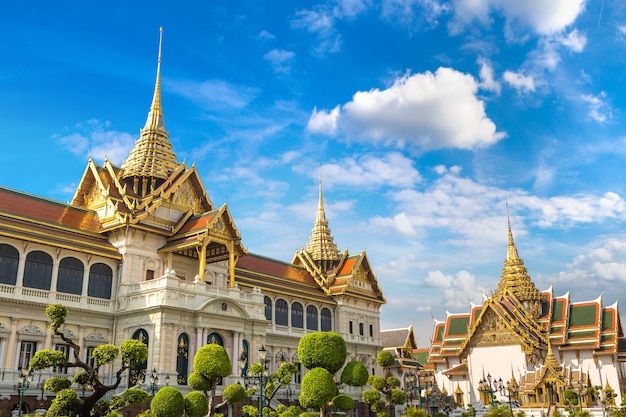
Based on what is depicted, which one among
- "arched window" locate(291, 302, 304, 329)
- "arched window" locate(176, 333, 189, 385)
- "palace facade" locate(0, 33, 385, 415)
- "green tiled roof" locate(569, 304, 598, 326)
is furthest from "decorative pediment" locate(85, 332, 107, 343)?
"green tiled roof" locate(569, 304, 598, 326)

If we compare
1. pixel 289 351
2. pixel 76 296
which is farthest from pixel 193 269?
pixel 289 351

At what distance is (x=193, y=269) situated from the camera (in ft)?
127

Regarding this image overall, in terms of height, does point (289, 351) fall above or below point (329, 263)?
below

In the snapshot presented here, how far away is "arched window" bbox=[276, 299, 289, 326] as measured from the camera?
A: 4512 cm

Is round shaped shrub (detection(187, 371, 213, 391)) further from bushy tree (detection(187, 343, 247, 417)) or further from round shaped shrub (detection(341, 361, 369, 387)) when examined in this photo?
round shaped shrub (detection(341, 361, 369, 387))

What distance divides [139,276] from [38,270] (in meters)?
5.38

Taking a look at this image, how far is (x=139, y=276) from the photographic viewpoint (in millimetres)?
35156

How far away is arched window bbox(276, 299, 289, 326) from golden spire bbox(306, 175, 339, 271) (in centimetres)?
866

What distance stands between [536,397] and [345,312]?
51.7 feet

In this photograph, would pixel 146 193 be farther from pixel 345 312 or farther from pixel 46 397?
pixel 345 312

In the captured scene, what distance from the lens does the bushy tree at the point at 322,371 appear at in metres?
24.5

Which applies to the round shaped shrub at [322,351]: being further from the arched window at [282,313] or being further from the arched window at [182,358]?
the arched window at [282,313]

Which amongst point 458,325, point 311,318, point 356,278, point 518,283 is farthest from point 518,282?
point 311,318

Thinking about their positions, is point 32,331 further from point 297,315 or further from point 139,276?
point 297,315
